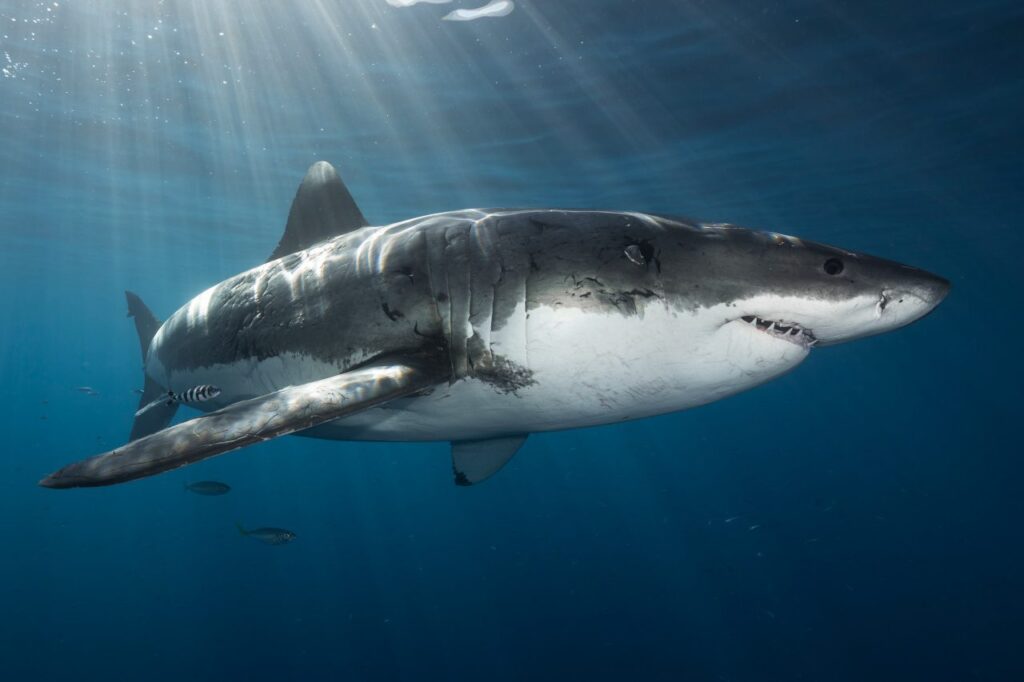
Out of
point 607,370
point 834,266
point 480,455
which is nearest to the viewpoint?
point 834,266

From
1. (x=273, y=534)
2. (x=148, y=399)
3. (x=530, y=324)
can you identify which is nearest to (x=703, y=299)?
(x=530, y=324)

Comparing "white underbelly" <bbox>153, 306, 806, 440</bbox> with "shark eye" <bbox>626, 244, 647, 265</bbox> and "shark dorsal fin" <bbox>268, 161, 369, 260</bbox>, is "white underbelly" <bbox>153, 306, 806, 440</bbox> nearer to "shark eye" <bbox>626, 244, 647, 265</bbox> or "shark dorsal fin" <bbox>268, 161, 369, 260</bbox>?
"shark eye" <bbox>626, 244, 647, 265</bbox>

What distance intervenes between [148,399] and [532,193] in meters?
16.8

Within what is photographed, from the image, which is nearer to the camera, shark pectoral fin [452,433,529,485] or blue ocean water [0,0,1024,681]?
shark pectoral fin [452,433,529,485]

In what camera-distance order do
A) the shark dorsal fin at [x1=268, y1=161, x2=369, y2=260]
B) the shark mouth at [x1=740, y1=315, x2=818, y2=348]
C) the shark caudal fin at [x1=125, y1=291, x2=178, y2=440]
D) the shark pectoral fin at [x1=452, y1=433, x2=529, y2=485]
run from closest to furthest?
the shark mouth at [x1=740, y1=315, x2=818, y2=348] → the shark dorsal fin at [x1=268, y1=161, x2=369, y2=260] → the shark pectoral fin at [x1=452, y1=433, x2=529, y2=485] → the shark caudal fin at [x1=125, y1=291, x2=178, y2=440]

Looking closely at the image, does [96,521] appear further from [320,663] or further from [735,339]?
[735,339]

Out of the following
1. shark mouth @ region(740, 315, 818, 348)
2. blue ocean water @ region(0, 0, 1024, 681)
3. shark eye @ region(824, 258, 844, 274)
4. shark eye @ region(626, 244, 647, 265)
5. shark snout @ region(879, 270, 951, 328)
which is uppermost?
shark eye @ region(824, 258, 844, 274)

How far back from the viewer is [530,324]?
9.73ft

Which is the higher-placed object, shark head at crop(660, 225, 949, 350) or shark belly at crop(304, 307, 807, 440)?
shark head at crop(660, 225, 949, 350)

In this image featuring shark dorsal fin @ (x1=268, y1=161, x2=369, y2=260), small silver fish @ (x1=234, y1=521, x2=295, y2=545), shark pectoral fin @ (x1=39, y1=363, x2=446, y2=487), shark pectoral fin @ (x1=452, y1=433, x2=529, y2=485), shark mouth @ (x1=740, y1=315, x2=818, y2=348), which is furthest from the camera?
small silver fish @ (x1=234, y1=521, x2=295, y2=545)

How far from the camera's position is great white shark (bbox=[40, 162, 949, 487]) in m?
2.51

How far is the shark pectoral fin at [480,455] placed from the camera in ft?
17.5

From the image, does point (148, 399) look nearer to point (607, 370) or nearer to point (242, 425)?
point (242, 425)

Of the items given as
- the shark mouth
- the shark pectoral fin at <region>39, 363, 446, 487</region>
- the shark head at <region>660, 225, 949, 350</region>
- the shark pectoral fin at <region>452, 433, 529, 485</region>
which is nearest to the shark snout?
the shark head at <region>660, 225, 949, 350</region>
